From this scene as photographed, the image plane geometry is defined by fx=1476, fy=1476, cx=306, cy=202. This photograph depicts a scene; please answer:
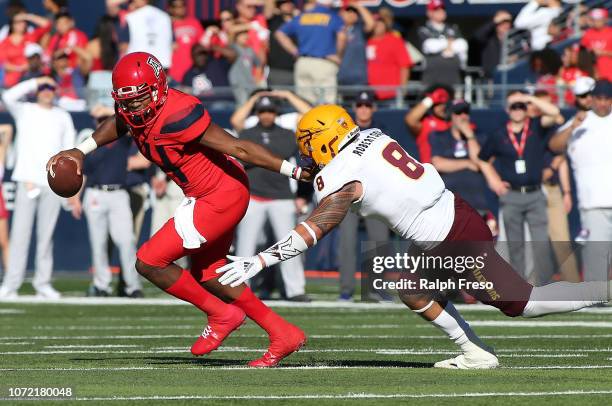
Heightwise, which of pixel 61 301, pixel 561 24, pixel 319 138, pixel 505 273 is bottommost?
pixel 61 301

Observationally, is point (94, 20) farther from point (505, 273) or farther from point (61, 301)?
point (505, 273)

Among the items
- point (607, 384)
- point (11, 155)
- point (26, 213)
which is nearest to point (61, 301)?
point (26, 213)

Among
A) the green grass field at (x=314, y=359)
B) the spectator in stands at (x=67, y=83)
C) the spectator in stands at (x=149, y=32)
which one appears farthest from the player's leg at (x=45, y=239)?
the spectator in stands at (x=67, y=83)

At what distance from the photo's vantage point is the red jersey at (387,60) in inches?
781

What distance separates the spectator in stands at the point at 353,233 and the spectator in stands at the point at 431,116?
383mm

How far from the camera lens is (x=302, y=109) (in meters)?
16.4

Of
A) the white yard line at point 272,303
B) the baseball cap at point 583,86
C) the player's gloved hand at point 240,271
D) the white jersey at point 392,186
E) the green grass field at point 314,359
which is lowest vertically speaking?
the white yard line at point 272,303

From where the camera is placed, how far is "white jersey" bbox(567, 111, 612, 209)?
47.2ft

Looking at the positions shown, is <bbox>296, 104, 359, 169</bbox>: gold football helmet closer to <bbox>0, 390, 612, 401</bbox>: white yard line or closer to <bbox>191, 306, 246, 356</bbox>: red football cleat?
<bbox>191, 306, 246, 356</bbox>: red football cleat

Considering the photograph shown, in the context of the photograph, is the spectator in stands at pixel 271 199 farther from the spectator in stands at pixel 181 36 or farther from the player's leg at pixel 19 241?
the spectator in stands at pixel 181 36

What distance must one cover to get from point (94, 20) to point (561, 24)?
339 inches

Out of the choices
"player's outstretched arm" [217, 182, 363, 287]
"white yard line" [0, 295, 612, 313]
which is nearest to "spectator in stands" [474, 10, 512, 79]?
"white yard line" [0, 295, 612, 313]

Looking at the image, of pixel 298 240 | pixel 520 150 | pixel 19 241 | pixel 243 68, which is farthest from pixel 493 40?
pixel 298 240

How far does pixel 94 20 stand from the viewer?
25.6 meters
